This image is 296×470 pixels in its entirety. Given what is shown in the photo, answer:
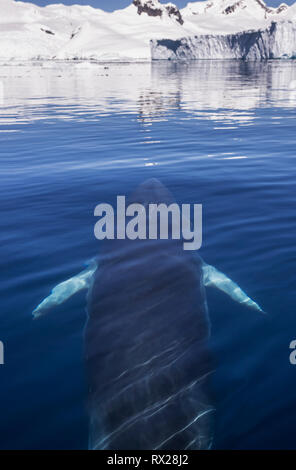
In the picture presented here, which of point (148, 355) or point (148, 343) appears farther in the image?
point (148, 343)

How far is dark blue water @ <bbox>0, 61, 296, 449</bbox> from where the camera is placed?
14.6ft

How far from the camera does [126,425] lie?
398 centimetres

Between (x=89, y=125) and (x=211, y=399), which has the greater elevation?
(x=89, y=125)

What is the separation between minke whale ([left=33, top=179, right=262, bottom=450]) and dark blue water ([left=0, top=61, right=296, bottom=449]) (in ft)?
0.73

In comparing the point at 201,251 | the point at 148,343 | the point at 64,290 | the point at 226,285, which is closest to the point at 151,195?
the point at 201,251

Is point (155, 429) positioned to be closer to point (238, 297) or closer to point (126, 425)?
point (126, 425)

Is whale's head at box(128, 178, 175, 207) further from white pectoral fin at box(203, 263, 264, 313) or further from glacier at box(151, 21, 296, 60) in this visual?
glacier at box(151, 21, 296, 60)

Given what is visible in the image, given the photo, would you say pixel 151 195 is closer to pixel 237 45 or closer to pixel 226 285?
pixel 226 285

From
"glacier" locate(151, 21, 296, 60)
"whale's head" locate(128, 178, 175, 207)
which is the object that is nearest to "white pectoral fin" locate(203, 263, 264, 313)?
"whale's head" locate(128, 178, 175, 207)

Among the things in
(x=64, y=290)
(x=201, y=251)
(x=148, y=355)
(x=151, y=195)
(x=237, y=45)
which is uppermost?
(x=237, y=45)

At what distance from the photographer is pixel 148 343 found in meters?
5.01

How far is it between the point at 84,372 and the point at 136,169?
971cm

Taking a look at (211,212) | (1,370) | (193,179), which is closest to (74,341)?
(1,370)

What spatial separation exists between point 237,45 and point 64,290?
16210 cm
